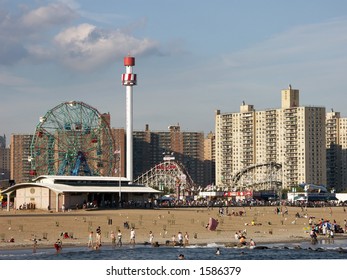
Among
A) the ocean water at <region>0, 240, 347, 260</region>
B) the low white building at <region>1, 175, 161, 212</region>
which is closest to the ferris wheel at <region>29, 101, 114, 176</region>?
the low white building at <region>1, 175, 161, 212</region>

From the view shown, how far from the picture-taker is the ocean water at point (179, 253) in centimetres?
5109

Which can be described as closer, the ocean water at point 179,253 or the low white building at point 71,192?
the ocean water at point 179,253

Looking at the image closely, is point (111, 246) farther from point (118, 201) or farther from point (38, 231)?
point (118, 201)

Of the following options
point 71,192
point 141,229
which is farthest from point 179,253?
point 71,192

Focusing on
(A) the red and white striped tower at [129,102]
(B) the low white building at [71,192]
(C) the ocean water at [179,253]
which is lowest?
(C) the ocean water at [179,253]

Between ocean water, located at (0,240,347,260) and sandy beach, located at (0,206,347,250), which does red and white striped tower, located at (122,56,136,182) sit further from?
ocean water, located at (0,240,347,260)

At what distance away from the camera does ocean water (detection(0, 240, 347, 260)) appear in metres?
51.1

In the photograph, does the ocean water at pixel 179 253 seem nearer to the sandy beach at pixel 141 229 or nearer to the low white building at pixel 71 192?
the sandy beach at pixel 141 229

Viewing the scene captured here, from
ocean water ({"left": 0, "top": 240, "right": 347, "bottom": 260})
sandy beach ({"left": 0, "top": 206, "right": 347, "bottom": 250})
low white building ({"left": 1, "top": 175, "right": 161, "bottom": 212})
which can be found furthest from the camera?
low white building ({"left": 1, "top": 175, "right": 161, "bottom": 212})

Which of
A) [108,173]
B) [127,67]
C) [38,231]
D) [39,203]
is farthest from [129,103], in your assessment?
[38,231]

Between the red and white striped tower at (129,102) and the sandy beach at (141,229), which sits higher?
the red and white striped tower at (129,102)

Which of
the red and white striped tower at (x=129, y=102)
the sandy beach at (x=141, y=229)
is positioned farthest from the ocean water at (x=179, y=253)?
the red and white striped tower at (x=129, y=102)

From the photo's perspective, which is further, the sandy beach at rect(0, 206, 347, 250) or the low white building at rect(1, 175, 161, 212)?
Answer: the low white building at rect(1, 175, 161, 212)
